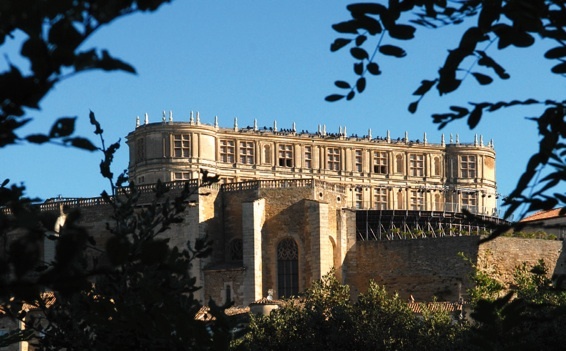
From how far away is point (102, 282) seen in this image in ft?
26.8

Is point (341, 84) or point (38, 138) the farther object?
point (341, 84)

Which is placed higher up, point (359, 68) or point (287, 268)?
point (359, 68)

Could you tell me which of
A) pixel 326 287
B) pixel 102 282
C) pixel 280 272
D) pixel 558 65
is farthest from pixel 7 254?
pixel 280 272

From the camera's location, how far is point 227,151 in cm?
6297

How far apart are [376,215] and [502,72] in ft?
152

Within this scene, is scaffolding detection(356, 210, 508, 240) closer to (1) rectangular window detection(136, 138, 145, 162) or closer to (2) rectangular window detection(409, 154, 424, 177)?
(2) rectangular window detection(409, 154, 424, 177)

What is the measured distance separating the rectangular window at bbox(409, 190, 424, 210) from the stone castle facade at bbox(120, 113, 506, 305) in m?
0.05

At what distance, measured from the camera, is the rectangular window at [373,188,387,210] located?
63.7m

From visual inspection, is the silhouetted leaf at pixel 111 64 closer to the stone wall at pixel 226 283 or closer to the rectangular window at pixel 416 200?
the stone wall at pixel 226 283

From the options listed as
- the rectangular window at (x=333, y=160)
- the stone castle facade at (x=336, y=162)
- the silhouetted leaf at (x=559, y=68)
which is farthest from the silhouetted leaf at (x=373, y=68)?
the rectangular window at (x=333, y=160)

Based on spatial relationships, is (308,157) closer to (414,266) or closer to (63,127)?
(414,266)

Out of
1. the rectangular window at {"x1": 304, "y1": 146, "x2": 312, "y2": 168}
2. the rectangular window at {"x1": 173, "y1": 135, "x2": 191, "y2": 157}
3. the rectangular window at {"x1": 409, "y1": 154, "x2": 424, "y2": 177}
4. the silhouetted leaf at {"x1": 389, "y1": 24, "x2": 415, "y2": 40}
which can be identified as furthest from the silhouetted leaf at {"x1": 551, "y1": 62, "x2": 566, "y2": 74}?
the rectangular window at {"x1": 409, "y1": 154, "x2": 424, "y2": 177}

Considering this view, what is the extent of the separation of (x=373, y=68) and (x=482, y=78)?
49 centimetres

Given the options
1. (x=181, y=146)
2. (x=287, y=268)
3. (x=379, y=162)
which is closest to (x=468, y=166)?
(x=379, y=162)
